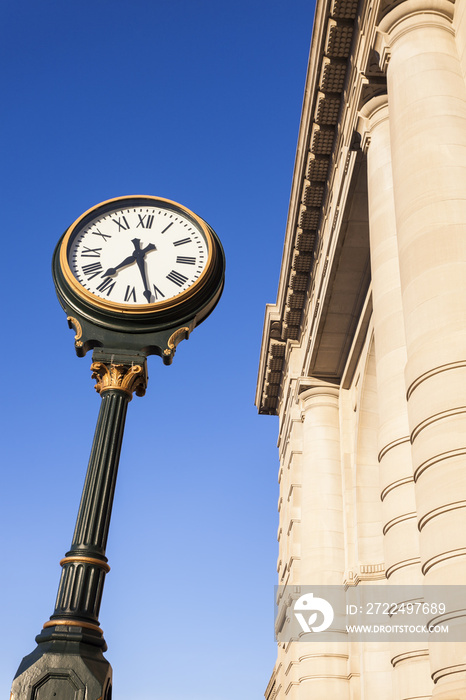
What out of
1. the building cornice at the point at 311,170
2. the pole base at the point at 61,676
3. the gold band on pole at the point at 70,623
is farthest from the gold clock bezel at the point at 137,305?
the building cornice at the point at 311,170

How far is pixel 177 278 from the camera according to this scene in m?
5.36

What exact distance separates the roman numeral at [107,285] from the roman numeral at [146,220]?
557mm

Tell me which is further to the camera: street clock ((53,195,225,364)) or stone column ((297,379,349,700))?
stone column ((297,379,349,700))

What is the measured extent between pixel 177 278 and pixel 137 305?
1.76 ft

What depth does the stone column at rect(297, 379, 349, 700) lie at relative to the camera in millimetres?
17438

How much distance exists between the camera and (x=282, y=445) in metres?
28.3

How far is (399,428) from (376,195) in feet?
14.6

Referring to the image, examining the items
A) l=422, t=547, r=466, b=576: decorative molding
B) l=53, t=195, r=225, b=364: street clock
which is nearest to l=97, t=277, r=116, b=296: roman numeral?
l=53, t=195, r=225, b=364: street clock

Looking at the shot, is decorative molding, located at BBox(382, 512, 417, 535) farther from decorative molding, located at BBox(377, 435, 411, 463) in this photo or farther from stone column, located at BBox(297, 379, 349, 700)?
stone column, located at BBox(297, 379, 349, 700)

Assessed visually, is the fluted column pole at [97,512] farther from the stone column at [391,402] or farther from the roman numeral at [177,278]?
the stone column at [391,402]

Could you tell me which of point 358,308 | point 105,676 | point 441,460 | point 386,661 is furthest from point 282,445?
point 105,676

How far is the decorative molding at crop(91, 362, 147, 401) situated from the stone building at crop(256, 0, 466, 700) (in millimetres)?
3701

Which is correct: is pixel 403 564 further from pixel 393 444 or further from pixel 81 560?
pixel 81 560

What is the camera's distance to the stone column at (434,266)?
6879 mm
